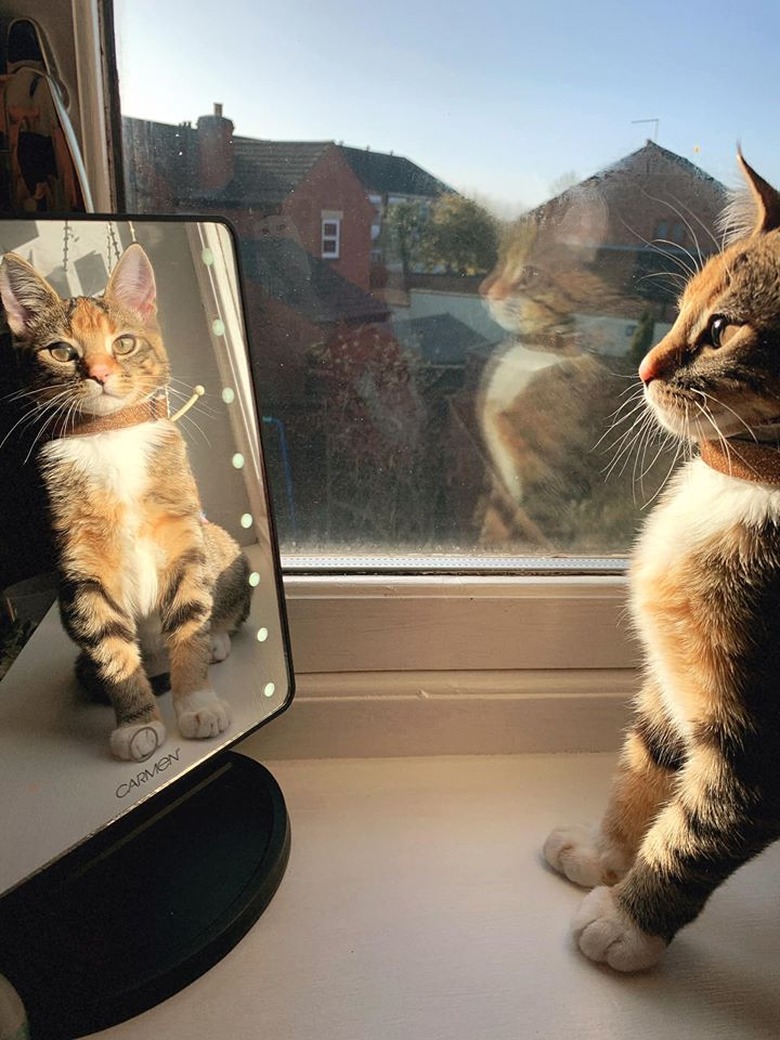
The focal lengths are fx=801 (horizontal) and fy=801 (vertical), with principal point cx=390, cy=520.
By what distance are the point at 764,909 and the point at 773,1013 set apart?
0.30 ft

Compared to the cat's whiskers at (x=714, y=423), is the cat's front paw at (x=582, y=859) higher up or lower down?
lower down

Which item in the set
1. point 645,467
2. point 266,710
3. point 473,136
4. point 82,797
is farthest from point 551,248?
point 82,797

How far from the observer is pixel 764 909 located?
1.96ft

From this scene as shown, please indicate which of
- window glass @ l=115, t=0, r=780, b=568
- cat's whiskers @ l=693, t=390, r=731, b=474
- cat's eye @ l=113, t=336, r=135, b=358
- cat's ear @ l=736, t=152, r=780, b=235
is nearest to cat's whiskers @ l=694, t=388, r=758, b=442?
cat's whiskers @ l=693, t=390, r=731, b=474

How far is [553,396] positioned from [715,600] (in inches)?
11.8

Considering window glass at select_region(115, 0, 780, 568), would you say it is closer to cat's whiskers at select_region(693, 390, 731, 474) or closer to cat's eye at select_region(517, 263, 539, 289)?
cat's eye at select_region(517, 263, 539, 289)

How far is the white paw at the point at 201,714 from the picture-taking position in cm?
54

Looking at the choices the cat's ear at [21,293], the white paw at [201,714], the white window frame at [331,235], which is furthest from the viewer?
the white window frame at [331,235]

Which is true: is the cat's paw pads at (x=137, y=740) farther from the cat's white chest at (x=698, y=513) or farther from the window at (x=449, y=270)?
the cat's white chest at (x=698, y=513)

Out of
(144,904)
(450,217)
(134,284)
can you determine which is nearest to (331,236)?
(450,217)

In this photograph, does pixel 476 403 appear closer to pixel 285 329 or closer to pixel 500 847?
pixel 285 329

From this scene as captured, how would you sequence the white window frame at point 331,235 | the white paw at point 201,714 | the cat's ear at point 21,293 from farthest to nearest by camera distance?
the white window frame at point 331,235, the white paw at point 201,714, the cat's ear at point 21,293

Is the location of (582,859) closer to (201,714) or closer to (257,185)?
(201,714)

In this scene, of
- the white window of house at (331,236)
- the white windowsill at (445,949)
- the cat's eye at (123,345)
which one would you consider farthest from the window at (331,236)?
the white windowsill at (445,949)
